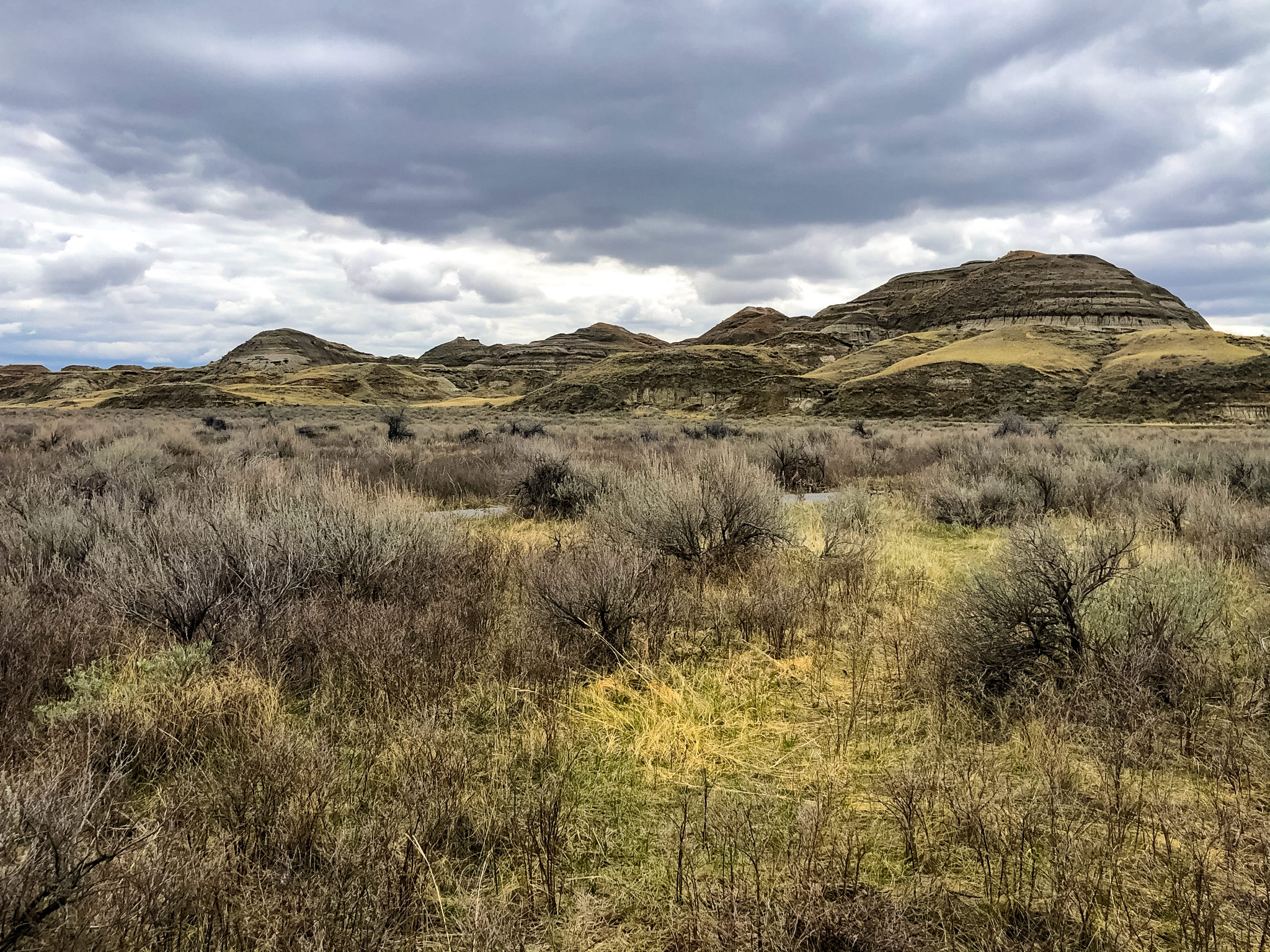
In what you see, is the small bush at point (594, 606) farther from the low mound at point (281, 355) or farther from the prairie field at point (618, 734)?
the low mound at point (281, 355)

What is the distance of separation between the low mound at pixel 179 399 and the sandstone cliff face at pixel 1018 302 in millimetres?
72631

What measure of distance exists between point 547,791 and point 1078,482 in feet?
32.3

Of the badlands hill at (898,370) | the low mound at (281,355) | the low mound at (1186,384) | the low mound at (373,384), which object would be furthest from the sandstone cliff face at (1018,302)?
the low mound at (281,355)

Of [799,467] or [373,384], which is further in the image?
[373,384]

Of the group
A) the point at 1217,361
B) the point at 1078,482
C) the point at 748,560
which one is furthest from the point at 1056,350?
the point at 748,560

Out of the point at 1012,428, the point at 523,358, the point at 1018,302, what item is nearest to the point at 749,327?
the point at 523,358

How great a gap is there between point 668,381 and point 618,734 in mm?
60871

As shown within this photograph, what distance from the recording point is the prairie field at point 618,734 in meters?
1.94

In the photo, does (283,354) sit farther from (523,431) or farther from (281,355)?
(523,431)

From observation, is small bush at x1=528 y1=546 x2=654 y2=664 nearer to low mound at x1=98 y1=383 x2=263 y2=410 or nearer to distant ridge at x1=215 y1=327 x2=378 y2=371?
low mound at x1=98 y1=383 x2=263 y2=410

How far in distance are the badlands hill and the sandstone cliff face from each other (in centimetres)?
27

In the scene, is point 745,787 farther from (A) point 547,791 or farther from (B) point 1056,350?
(B) point 1056,350

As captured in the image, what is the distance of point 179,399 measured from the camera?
6122 centimetres

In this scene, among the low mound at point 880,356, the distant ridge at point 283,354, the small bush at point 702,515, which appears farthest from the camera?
the distant ridge at point 283,354
